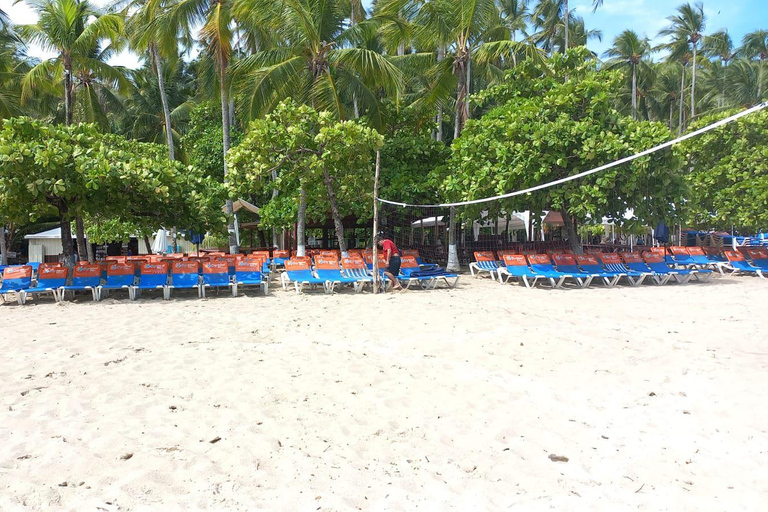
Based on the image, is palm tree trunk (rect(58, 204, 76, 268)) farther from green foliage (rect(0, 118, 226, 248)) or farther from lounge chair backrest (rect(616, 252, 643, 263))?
lounge chair backrest (rect(616, 252, 643, 263))

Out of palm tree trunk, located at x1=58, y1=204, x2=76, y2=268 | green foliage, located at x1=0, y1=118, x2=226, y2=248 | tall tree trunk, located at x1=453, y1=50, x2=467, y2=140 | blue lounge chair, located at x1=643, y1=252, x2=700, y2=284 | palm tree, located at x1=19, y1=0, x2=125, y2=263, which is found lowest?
blue lounge chair, located at x1=643, y1=252, x2=700, y2=284

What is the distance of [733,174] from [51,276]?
19.9 meters

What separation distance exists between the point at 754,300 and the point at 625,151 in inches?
170

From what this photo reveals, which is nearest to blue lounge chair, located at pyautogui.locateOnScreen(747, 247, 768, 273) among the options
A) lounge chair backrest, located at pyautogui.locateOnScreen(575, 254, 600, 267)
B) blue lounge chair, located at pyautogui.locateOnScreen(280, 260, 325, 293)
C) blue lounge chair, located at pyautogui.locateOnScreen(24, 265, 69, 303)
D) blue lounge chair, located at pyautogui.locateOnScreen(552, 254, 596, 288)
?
lounge chair backrest, located at pyautogui.locateOnScreen(575, 254, 600, 267)

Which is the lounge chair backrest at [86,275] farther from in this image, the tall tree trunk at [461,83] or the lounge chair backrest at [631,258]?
the lounge chair backrest at [631,258]

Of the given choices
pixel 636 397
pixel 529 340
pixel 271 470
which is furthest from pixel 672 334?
pixel 271 470

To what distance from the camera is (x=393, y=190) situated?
49.9ft

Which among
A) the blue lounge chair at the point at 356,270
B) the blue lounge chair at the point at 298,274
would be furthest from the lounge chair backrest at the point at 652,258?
the blue lounge chair at the point at 298,274

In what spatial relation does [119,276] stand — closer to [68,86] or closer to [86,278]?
[86,278]

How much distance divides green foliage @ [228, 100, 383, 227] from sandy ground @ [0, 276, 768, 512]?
646 centimetres

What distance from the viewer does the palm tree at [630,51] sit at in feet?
94.5

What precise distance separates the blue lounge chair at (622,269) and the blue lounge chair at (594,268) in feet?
0.58

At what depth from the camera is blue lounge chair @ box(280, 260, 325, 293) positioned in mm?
11312

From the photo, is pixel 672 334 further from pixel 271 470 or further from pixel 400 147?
pixel 400 147
